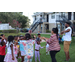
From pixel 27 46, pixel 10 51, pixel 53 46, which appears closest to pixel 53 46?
pixel 53 46

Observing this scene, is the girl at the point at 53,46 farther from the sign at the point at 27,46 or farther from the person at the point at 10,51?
the person at the point at 10,51

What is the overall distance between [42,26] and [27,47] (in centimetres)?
2099

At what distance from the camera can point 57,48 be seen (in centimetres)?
407

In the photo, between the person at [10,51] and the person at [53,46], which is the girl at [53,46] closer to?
the person at [53,46]

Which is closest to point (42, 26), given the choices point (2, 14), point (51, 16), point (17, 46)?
point (51, 16)

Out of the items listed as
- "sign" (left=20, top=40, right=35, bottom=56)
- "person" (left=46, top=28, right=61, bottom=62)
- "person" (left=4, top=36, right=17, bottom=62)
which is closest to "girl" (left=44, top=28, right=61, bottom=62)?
Result: "person" (left=46, top=28, right=61, bottom=62)

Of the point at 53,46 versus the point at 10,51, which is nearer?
the point at 53,46

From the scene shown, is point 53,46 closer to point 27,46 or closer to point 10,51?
point 27,46

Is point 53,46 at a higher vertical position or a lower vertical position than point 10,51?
higher

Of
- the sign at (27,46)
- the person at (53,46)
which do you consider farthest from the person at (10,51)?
the person at (53,46)

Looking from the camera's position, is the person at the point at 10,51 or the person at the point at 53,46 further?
the person at the point at 10,51

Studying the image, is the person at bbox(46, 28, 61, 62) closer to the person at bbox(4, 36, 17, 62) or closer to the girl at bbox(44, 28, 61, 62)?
the girl at bbox(44, 28, 61, 62)

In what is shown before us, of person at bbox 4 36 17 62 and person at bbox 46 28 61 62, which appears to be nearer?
person at bbox 46 28 61 62

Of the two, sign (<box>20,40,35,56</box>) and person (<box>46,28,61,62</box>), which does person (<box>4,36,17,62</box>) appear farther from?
person (<box>46,28,61,62</box>)
